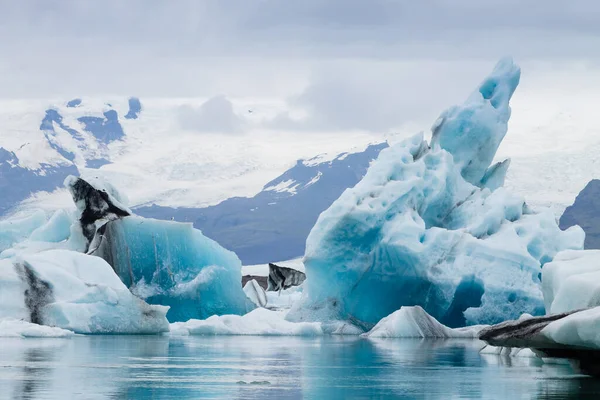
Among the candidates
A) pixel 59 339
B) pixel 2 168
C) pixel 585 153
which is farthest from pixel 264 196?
pixel 59 339

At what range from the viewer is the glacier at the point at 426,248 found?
104ft

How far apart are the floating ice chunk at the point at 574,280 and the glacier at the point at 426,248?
48.4 ft

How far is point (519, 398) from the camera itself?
1232 cm

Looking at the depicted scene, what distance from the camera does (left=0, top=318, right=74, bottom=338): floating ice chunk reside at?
81.4 feet

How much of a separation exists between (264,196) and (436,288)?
4743 inches

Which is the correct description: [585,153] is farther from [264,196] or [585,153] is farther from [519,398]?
[519,398]

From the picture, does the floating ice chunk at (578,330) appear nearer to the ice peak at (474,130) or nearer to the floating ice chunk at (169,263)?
the floating ice chunk at (169,263)

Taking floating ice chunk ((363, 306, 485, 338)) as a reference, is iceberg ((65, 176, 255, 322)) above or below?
above

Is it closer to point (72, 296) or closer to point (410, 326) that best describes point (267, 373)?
point (72, 296)

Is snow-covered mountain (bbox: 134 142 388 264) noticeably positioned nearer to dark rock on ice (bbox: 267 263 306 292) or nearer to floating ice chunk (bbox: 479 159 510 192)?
dark rock on ice (bbox: 267 263 306 292)

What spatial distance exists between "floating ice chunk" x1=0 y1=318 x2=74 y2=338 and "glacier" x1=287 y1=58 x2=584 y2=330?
9177 mm

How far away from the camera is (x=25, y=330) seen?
2491 cm

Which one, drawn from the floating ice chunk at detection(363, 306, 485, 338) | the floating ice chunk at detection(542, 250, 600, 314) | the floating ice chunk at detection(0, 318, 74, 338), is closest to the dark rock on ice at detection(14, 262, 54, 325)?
the floating ice chunk at detection(0, 318, 74, 338)

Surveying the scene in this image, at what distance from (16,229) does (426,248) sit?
1820 centimetres
